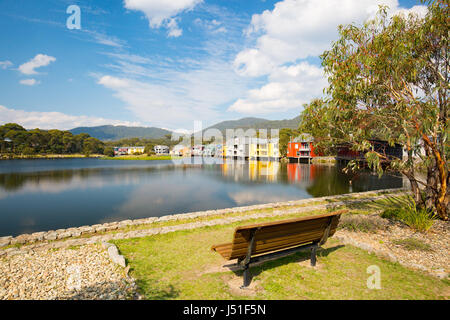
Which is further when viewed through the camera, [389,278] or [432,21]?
[432,21]

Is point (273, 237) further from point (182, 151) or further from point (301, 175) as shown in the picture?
point (182, 151)

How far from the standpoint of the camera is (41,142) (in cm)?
10031

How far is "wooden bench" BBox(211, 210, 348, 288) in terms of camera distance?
142 inches

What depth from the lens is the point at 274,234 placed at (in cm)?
386

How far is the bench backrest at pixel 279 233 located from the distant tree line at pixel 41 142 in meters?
113

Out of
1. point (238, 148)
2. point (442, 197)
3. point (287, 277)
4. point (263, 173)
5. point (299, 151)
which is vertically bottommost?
point (263, 173)

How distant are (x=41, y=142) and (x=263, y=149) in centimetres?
9130

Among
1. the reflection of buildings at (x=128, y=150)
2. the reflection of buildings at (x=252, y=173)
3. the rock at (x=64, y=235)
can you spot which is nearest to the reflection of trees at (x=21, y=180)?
the rock at (x=64, y=235)

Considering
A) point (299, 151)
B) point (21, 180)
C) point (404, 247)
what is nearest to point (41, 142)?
point (21, 180)
